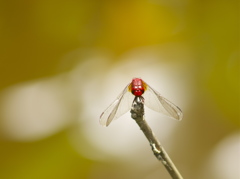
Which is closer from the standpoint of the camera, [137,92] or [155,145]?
[155,145]

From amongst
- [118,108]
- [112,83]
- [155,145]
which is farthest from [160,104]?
[112,83]

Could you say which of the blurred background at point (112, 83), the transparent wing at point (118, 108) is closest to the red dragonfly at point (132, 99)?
the transparent wing at point (118, 108)

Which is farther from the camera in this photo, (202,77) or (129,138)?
(202,77)

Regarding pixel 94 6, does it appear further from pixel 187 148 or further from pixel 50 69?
pixel 187 148

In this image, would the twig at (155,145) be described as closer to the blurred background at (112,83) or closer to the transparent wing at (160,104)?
the transparent wing at (160,104)

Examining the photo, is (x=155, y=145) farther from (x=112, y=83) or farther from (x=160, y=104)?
(x=112, y=83)

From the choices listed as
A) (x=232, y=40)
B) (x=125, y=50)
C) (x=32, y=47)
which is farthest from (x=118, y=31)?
(x=232, y=40)

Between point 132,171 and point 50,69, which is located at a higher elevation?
→ point 50,69
